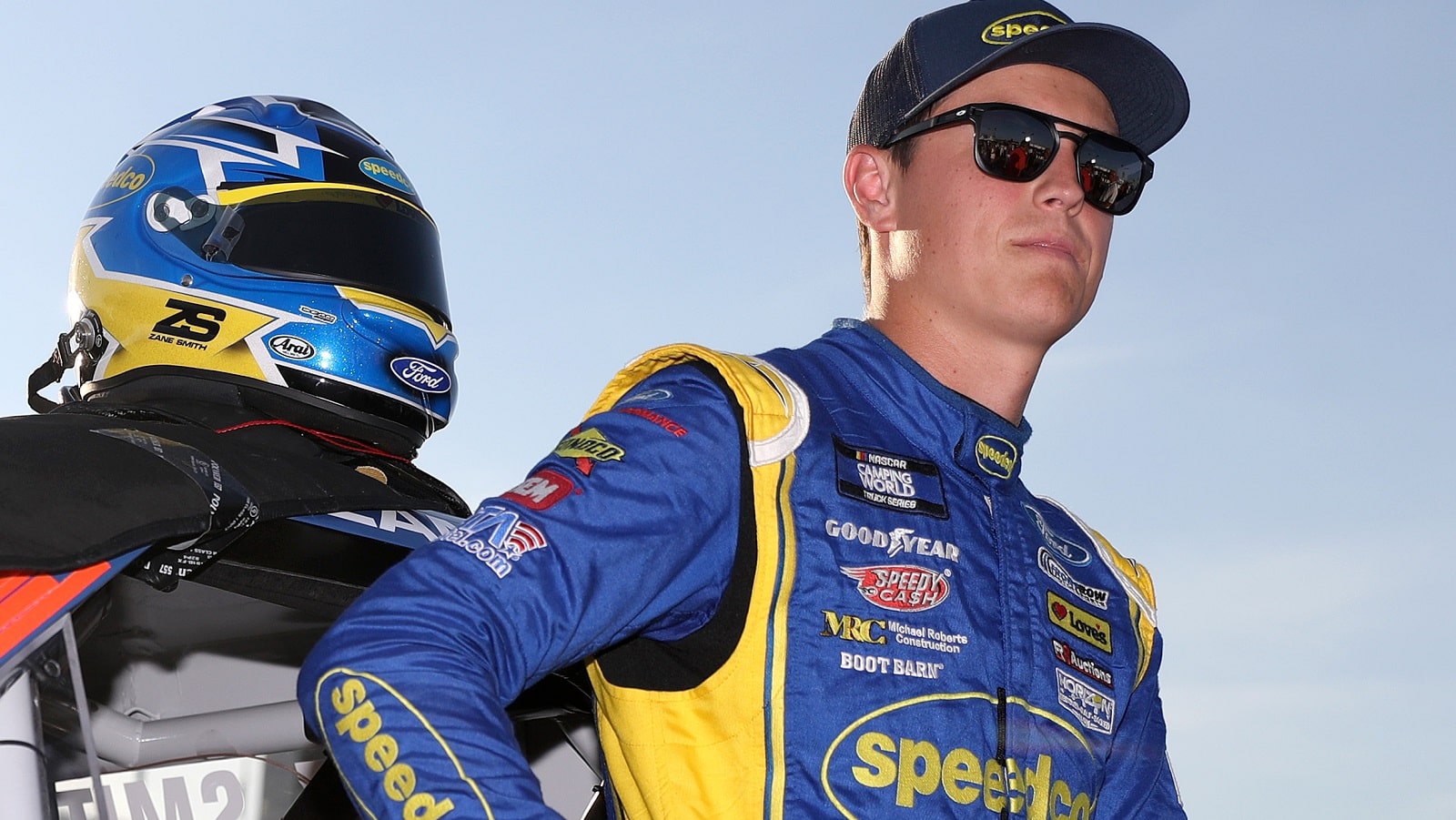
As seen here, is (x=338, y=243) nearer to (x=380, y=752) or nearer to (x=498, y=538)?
(x=498, y=538)

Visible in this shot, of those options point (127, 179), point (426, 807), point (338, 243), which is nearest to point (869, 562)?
point (426, 807)

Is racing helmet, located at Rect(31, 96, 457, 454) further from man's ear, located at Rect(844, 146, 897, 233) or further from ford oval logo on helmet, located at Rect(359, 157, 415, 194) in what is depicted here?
man's ear, located at Rect(844, 146, 897, 233)

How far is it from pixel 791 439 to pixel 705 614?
272 mm

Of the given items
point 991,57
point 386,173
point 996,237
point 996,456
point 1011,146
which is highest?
point 991,57

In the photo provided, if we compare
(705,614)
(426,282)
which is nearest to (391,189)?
(426,282)

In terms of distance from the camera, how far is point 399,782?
67.6 inches

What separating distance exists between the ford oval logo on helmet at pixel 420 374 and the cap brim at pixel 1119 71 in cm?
187

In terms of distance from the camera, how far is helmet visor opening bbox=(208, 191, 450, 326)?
390 cm

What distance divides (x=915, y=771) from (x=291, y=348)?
2.29m

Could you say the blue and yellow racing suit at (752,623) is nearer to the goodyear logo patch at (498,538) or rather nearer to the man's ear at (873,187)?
the goodyear logo patch at (498,538)

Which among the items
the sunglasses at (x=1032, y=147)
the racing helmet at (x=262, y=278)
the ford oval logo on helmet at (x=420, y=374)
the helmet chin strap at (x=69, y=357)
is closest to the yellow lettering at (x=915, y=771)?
the sunglasses at (x=1032, y=147)

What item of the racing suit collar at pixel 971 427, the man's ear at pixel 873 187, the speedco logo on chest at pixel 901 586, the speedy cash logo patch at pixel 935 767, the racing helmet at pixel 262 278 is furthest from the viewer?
the racing helmet at pixel 262 278

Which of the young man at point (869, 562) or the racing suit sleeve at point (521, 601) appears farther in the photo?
the young man at point (869, 562)

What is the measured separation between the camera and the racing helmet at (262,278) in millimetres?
3850
